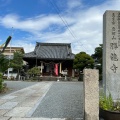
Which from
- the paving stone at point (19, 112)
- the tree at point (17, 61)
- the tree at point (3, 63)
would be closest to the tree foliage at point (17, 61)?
the tree at point (17, 61)

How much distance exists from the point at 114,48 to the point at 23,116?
130 inches

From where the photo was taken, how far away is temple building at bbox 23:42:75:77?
33.9 metres

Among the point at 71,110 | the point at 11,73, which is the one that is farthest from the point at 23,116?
the point at 11,73

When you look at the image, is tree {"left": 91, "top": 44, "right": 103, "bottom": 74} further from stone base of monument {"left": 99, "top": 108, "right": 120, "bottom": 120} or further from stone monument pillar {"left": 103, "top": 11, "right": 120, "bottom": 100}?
stone base of monument {"left": 99, "top": 108, "right": 120, "bottom": 120}

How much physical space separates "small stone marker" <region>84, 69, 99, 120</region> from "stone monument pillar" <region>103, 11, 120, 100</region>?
4.01ft

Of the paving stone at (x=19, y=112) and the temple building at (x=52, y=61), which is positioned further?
the temple building at (x=52, y=61)

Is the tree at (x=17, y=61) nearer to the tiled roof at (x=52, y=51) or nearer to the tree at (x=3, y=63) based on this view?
the tiled roof at (x=52, y=51)

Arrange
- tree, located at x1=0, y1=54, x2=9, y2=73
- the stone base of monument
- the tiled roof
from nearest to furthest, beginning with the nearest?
the stone base of monument → tree, located at x1=0, y1=54, x2=9, y2=73 → the tiled roof

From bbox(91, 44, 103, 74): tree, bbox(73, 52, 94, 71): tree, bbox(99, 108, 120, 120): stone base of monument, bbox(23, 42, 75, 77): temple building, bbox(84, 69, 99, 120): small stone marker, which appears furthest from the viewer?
bbox(23, 42, 75, 77): temple building

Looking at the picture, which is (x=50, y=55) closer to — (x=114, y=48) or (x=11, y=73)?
(x=11, y=73)

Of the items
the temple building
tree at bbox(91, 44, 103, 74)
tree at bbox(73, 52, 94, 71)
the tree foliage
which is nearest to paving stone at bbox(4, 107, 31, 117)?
tree at bbox(91, 44, 103, 74)

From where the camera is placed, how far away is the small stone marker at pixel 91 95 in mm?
5449

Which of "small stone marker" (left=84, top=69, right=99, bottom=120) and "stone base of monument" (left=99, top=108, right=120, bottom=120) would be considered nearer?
"stone base of monument" (left=99, top=108, right=120, bottom=120)

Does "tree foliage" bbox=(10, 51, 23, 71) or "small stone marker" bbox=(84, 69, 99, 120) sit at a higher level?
"tree foliage" bbox=(10, 51, 23, 71)
